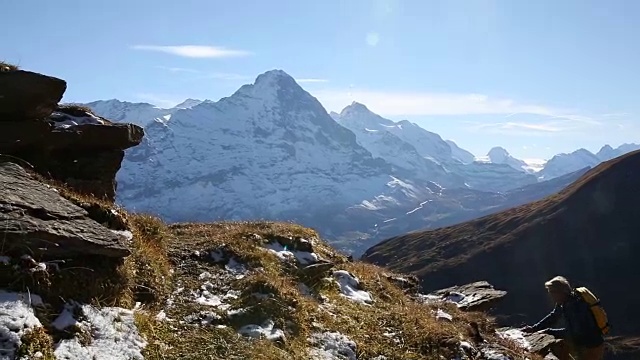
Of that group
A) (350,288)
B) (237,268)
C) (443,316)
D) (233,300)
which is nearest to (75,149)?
(237,268)

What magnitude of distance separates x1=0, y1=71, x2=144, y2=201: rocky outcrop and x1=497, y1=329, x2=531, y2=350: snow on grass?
44.8ft

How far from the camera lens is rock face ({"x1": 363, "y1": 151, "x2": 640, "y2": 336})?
494ft

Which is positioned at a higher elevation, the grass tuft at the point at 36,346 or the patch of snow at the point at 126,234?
the patch of snow at the point at 126,234

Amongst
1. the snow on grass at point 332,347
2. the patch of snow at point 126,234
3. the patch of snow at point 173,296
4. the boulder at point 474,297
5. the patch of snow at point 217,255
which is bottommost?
the boulder at point 474,297

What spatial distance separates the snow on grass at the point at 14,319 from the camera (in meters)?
7.68

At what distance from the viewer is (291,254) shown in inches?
666

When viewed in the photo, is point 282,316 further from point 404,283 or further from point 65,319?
point 404,283

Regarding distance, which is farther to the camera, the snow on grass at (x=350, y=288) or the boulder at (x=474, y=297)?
the boulder at (x=474, y=297)

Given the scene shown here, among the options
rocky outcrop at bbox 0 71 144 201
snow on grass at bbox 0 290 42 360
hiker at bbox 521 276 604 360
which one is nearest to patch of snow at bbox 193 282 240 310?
snow on grass at bbox 0 290 42 360

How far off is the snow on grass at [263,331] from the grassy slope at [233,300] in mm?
189

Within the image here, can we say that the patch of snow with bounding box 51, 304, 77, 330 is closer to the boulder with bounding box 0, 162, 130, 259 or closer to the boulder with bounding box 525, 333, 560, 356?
the boulder with bounding box 0, 162, 130, 259

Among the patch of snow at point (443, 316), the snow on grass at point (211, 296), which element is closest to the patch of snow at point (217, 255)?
the snow on grass at point (211, 296)

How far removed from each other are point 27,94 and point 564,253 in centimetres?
17959

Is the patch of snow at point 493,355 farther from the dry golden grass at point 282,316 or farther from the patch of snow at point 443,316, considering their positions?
the patch of snow at point 443,316
